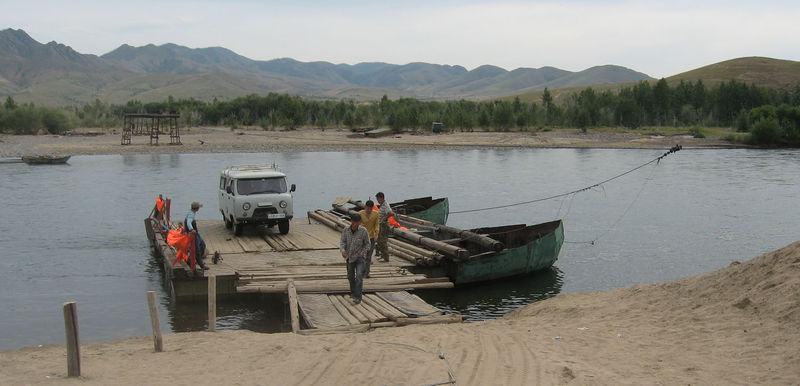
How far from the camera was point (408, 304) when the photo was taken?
46.0ft

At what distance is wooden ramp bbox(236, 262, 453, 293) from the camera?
14.8m

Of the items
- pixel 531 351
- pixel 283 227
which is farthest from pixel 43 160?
pixel 531 351

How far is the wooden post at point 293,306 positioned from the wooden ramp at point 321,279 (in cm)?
15

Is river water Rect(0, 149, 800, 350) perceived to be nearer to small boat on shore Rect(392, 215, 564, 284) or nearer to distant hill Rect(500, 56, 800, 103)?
small boat on shore Rect(392, 215, 564, 284)

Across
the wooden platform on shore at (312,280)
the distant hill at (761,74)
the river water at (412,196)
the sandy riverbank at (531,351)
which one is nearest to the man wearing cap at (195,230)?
the wooden platform on shore at (312,280)

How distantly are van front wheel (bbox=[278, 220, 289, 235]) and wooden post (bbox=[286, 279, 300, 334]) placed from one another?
6397 mm

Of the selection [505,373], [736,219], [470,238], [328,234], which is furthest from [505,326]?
[736,219]

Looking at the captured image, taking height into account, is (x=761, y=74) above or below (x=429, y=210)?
above

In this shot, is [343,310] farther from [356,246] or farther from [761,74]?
[761,74]

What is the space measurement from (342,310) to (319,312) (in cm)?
45

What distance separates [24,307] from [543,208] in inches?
993

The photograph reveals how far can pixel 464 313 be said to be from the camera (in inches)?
672

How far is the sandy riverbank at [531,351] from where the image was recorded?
9508 millimetres

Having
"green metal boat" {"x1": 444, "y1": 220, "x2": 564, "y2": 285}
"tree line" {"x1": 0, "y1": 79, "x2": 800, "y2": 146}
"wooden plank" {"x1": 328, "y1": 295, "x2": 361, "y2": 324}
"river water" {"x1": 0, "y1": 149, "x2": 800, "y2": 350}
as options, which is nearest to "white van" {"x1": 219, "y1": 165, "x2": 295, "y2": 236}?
"river water" {"x1": 0, "y1": 149, "x2": 800, "y2": 350}
